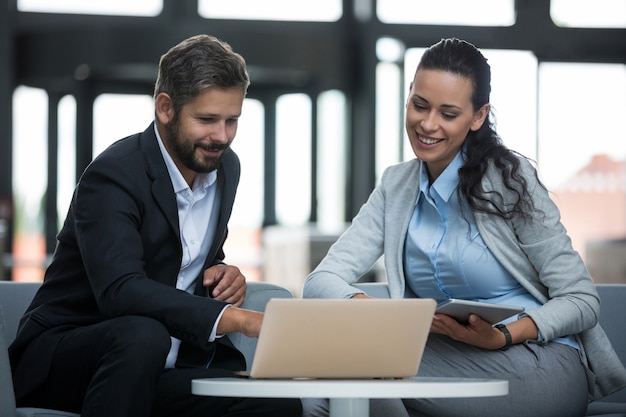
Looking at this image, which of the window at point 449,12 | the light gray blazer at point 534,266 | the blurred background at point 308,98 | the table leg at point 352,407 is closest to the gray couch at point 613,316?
the light gray blazer at point 534,266

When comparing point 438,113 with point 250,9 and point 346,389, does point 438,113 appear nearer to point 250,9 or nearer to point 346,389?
point 346,389

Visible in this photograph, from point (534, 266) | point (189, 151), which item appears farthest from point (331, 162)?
point (189, 151)

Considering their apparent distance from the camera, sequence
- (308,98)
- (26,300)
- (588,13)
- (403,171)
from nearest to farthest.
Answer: (26,300), (403,171), (588,13), (308,98)

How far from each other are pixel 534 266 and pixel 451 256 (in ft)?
0.66

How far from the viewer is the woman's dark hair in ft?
8.00

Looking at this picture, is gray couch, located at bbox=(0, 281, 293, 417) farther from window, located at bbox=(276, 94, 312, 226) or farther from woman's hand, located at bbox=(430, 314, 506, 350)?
window, located at bbox=(276, 94, 312, 226)

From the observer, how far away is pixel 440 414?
226cm

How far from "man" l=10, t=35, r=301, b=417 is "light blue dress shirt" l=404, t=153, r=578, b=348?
0.46 meters

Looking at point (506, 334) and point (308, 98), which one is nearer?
point (506, 334)

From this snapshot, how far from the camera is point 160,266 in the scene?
2260 millimetres

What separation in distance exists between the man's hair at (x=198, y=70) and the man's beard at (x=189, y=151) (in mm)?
52

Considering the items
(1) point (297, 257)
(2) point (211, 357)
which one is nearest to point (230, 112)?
(2) point (211, 357)

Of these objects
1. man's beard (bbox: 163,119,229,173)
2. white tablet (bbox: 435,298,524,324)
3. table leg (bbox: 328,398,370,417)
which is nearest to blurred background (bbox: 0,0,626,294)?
man's beard (bbox: 163,119,229,173)

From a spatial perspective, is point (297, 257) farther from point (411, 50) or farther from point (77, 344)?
point (77, 344)
